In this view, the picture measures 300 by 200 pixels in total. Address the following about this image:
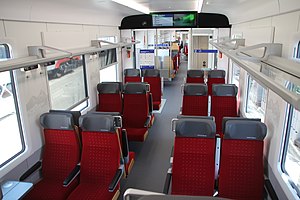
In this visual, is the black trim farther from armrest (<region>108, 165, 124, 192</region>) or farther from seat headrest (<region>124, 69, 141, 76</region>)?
armrest (<region>108, 165, 124, 192</region>)

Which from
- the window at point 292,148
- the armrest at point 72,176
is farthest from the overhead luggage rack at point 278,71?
the armrest at point 72,176

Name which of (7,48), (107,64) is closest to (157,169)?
(7,48)

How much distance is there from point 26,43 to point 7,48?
34 cm

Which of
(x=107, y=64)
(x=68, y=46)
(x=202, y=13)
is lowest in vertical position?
(x=107, y=64)

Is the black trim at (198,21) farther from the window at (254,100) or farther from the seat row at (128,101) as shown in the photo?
the window at (254,100)

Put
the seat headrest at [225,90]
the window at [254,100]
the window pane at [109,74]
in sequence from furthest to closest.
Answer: the window pane at [109,74] → the seat headrest at [225,90] → the window at [254,100]

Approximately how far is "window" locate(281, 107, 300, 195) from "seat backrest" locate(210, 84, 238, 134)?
7.23 feet

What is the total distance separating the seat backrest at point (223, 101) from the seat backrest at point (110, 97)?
198cm

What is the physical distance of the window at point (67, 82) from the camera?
4.66 m

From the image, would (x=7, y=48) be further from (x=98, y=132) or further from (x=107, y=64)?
(x=107, y=64)

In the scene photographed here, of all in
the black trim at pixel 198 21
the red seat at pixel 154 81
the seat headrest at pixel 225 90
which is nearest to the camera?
the seat headrest at pixel 225 90

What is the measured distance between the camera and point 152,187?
4.14 metres

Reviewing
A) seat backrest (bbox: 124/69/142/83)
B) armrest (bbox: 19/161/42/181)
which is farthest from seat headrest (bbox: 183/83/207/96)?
armrest (bbox: 19/161/42/181)

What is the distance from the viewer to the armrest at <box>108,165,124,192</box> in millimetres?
3242
